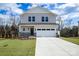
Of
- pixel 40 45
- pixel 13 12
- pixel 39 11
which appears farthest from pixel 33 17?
pixel 40 45

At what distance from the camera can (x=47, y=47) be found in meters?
10.7

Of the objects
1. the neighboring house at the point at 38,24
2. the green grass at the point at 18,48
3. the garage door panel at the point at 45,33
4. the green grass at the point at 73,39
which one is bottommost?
the green grass at the point at 18,48

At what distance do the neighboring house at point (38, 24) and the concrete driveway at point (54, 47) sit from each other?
0.45 meters

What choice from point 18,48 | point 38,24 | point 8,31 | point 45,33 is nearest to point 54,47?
point 18,48

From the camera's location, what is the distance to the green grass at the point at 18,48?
9.54 m

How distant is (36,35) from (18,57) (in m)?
3.38

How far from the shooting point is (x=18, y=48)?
10.5 m

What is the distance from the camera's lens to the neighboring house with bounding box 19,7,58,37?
1219 cm

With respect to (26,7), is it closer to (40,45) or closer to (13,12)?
(13,12)

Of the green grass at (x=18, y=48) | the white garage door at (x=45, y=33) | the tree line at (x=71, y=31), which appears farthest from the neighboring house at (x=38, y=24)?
the green grass at (x=18, y=48)

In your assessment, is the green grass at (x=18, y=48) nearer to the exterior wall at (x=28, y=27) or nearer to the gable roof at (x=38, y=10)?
the exterior wall at (x=28, y=27)

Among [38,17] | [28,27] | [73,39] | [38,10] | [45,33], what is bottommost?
[73,39]

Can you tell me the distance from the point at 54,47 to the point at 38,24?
256 cm

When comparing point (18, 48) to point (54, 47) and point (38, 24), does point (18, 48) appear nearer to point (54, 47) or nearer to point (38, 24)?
point (54, 47)
